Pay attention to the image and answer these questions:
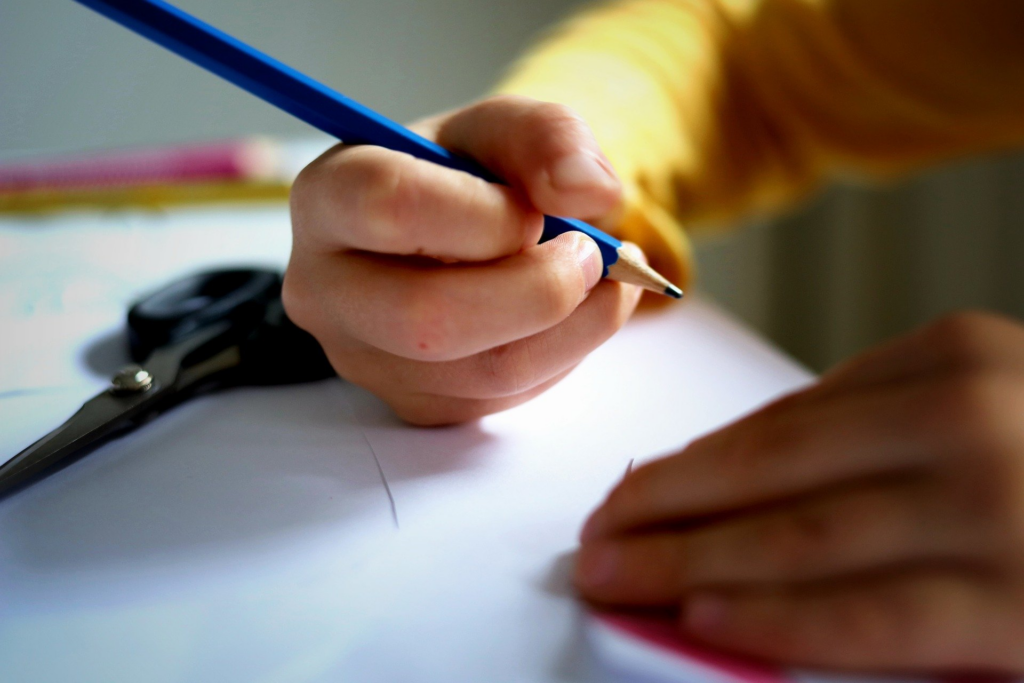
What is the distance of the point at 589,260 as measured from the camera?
0.32 m

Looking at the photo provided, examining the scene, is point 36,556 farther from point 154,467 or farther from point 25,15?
point 25,15

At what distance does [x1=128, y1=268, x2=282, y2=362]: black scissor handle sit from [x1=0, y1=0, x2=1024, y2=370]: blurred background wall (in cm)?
69

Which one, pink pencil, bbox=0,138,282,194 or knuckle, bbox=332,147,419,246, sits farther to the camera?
pink pencil, bbox=0,138,282,194

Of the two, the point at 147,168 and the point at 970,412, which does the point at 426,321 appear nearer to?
the point at 970,412

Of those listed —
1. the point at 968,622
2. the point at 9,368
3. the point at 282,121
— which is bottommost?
the point at 282,121

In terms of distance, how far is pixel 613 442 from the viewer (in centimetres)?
36

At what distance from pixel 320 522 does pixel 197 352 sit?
0.48ft

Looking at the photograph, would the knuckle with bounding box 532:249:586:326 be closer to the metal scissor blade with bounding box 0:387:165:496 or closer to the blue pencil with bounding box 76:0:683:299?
the blue pencil with bounding box 76:0:683:299

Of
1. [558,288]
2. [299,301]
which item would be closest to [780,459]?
[558,288]

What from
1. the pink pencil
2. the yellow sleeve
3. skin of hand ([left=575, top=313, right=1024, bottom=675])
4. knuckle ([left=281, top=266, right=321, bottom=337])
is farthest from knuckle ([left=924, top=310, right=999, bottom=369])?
the pink pencil

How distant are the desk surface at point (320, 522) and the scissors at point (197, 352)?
0.01m

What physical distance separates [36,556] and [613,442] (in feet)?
0.78

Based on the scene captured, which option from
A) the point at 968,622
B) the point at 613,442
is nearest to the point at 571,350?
the point at 613,442

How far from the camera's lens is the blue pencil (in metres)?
0.30
